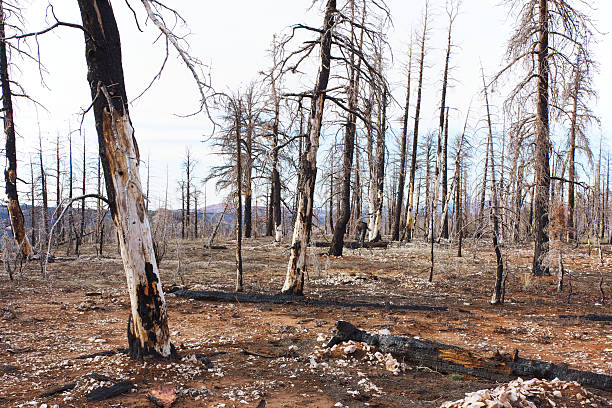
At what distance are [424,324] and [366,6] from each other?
749 cm

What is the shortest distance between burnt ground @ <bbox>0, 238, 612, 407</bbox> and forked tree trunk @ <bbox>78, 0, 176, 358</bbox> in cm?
87

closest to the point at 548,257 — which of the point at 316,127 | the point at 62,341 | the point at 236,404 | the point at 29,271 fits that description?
the point at 316,127

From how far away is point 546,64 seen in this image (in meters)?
13.9

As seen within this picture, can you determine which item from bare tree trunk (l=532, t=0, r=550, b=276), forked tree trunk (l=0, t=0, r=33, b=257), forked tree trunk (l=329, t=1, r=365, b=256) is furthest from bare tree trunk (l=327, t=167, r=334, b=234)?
forked tree trunk (l=0, t=0, r=33, b=257)

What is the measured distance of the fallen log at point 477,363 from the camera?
4742mm

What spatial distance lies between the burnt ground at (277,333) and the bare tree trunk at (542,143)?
1587 mm

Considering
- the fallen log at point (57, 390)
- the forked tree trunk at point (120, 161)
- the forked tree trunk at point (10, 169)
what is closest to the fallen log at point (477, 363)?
the forked tree trunk at point (120, 161)

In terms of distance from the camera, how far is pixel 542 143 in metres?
13.6

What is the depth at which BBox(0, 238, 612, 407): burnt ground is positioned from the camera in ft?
14.7

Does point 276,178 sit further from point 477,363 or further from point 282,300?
point 477,363

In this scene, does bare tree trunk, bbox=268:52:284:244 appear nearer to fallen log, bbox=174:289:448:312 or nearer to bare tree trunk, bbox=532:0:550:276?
fallen log, bbox=174:289:448:312

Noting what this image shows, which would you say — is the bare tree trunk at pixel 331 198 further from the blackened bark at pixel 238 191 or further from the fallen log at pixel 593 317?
Answer: the fallen log at pixel 593 317

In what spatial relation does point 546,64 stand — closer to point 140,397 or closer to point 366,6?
point 366,6

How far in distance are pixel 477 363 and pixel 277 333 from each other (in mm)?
3466
